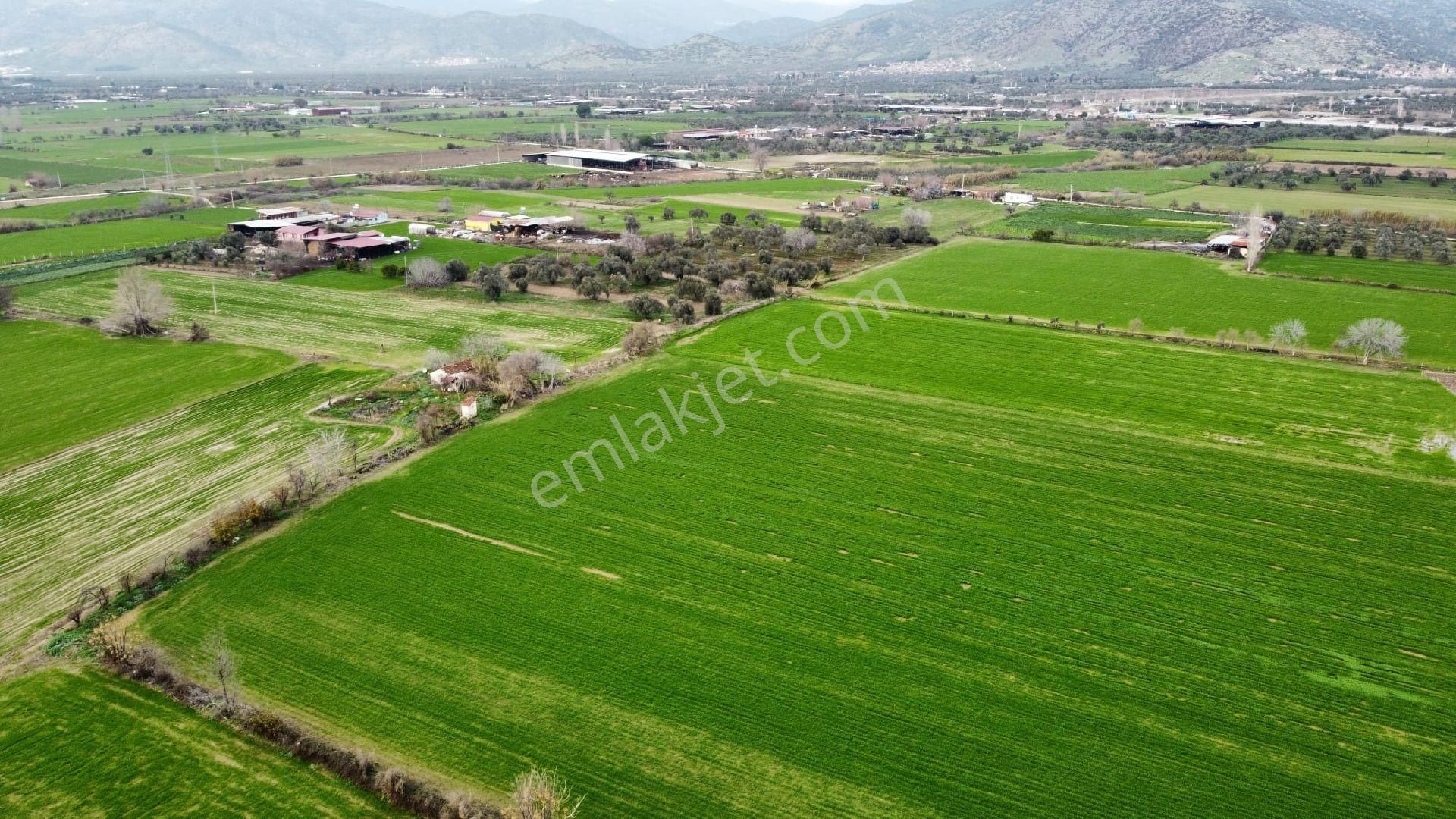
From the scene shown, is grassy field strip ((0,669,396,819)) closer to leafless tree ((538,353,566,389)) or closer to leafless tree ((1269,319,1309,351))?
leafless tree ((538,353,566,389))

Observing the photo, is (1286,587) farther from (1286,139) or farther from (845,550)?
(1286,139)

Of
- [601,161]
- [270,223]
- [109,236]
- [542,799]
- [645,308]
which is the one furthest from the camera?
[601,161]

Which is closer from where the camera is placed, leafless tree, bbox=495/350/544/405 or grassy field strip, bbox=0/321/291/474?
grassy field strip, bbox=0/321/291/474

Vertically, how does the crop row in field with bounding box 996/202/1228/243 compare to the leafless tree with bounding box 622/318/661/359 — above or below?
above

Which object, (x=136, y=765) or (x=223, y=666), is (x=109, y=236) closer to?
(x=223, y=666)

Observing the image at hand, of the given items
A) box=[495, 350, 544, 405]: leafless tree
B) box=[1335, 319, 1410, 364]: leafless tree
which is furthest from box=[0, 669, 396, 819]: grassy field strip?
box=[1335, 319, 1410, 364]: leafless tree

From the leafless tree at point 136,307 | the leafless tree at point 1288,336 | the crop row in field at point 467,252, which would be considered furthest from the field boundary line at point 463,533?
the leafless tree at point 1288,336

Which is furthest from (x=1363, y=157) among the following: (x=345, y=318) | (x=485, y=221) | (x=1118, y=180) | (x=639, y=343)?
(x=345, y=318)
